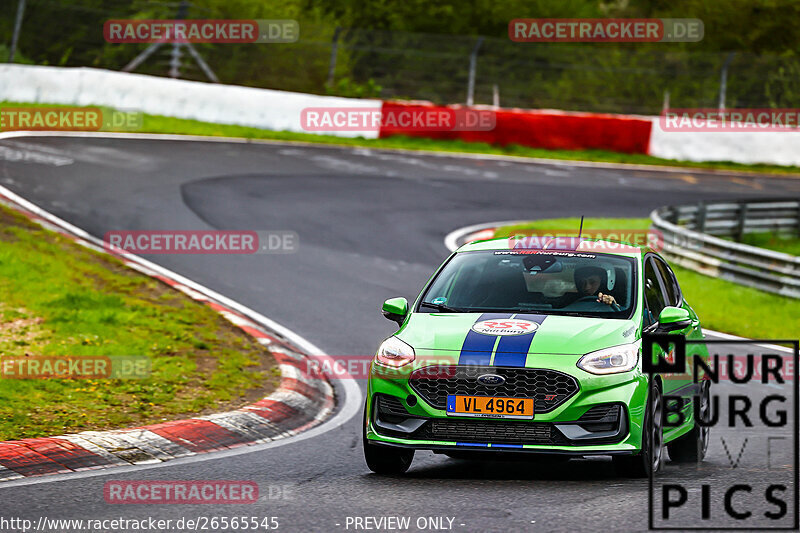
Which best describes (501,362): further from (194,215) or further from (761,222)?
(761,222)

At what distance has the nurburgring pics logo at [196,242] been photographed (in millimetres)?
17344

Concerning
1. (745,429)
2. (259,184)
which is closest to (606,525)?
(745,429)

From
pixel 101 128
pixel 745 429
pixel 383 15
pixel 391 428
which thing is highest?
pixel 383 15

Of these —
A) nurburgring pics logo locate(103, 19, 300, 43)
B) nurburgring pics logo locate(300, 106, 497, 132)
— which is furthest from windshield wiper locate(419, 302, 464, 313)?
nurburgring pics logo locate(103, 19, 300, 43)

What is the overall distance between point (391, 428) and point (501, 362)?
841 millimetres

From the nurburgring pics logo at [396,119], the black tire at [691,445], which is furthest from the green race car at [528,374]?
the nurburgring pics logo at [396,119]

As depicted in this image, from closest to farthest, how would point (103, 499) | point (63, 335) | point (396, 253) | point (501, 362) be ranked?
1. point (103, 499)
2. point (501, 362)
3. point (63, 335)
4. point (396, 253)

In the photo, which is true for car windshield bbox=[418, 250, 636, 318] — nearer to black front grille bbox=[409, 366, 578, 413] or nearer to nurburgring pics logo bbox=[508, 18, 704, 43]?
black front grille bbox=[409, 366, 578, 413]

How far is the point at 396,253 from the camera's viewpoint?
18.1m

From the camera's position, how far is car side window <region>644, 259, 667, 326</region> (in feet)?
27.8

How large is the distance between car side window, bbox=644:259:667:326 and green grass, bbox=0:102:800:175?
21106 millimetres

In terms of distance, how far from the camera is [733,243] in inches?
736

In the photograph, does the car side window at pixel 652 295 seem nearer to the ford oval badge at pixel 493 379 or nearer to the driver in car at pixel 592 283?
the driver in car at pixel 592 283

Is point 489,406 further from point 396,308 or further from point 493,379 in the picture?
point 396,308
